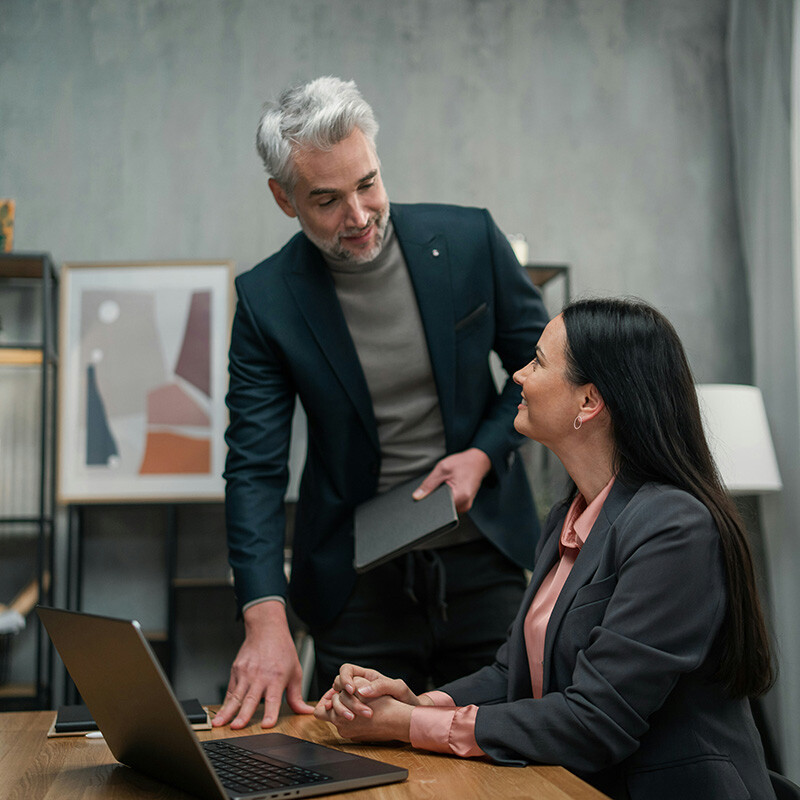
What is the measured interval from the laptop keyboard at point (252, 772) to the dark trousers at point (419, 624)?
621 mm

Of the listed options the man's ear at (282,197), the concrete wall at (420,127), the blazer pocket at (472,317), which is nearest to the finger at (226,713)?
the blazer pocket at (472,317)

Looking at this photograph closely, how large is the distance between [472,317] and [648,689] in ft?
2.95

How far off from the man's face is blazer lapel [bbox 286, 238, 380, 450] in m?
0.08

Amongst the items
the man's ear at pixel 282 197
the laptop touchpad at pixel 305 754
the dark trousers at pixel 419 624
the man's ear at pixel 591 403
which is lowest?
the dark trousers at pixel 419 624

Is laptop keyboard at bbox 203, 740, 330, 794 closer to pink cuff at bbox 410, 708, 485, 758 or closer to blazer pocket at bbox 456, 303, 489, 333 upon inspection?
pink cuff at bbox 410, 708, 485, 758

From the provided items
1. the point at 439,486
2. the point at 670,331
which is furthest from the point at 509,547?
the point at 670,331

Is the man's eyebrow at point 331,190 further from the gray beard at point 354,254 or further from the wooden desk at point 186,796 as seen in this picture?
the wooden desk at point 186,796

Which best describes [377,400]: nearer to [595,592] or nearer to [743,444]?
[595,592]

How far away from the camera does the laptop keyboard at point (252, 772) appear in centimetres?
92

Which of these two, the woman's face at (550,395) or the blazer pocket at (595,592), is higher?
the woman's face at (550,395)

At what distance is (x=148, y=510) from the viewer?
3238 mm

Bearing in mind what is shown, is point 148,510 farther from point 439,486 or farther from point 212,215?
point 439,486

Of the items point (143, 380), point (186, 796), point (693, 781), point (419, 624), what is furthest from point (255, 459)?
point (143, 380)

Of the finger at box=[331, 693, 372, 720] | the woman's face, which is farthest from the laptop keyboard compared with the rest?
the woman's face
